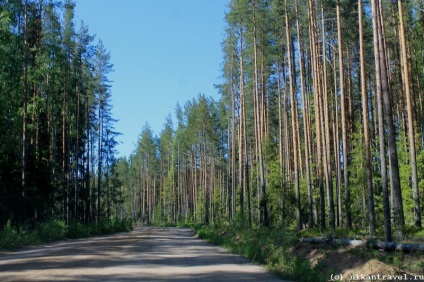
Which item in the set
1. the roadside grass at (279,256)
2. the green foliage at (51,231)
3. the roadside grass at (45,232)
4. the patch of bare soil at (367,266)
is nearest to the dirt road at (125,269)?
the roadside grass at (279,256)

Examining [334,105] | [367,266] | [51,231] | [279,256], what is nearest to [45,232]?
[51,231]

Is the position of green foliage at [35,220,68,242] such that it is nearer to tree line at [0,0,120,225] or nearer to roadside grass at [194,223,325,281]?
tree line at [0,0,120,225]

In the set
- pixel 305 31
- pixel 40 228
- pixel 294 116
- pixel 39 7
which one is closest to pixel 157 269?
pixel 40 228

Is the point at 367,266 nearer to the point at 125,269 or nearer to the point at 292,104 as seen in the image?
the point at 125,269

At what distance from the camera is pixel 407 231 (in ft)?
62.1

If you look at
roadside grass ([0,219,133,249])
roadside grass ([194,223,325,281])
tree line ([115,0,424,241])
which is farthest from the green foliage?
tree line ([115,0,424,241])

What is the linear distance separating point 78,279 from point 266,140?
31.5 meters

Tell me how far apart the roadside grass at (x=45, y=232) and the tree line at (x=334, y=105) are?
11.6m

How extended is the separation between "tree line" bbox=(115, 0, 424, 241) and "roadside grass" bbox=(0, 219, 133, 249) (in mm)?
11647

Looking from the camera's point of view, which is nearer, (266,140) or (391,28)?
(391,28)

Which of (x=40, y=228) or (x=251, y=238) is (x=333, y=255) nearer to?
(x=251, y=238)

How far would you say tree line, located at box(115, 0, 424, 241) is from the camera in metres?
21.2

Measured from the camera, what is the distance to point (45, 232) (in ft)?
79.6

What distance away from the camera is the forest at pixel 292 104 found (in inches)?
934
